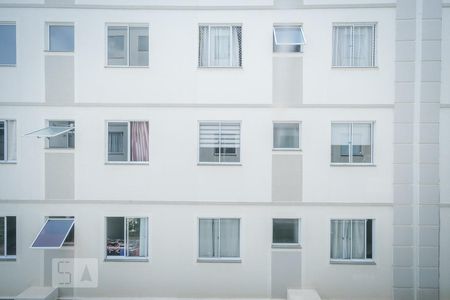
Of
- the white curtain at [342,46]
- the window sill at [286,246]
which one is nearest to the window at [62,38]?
the white curtain at [342,46]

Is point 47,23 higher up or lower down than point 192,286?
higher up

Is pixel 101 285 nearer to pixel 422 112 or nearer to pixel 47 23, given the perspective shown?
pixel 47 23

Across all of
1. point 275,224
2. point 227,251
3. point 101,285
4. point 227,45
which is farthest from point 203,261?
point 227,45

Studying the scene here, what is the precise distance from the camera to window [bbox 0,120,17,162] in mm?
7957

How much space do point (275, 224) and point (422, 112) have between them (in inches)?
201

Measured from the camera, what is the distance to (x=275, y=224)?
7.96 m

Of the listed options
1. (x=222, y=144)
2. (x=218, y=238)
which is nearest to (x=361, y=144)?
Result: (x=222, y=144)

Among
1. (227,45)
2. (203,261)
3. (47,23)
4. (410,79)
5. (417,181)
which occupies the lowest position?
(203,261)

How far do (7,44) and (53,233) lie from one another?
18.3ft

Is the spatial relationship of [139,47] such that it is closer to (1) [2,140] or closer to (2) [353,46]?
(1) [2,140]

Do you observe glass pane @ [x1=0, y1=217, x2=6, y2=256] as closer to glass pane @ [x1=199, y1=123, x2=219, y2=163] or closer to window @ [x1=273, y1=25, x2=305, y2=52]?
glass pane @ [x1=199, y1=123, x2=219, y2=163]

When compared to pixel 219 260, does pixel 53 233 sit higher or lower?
higher

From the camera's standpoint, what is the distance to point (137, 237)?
8.05 m

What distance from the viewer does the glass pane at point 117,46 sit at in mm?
7996
